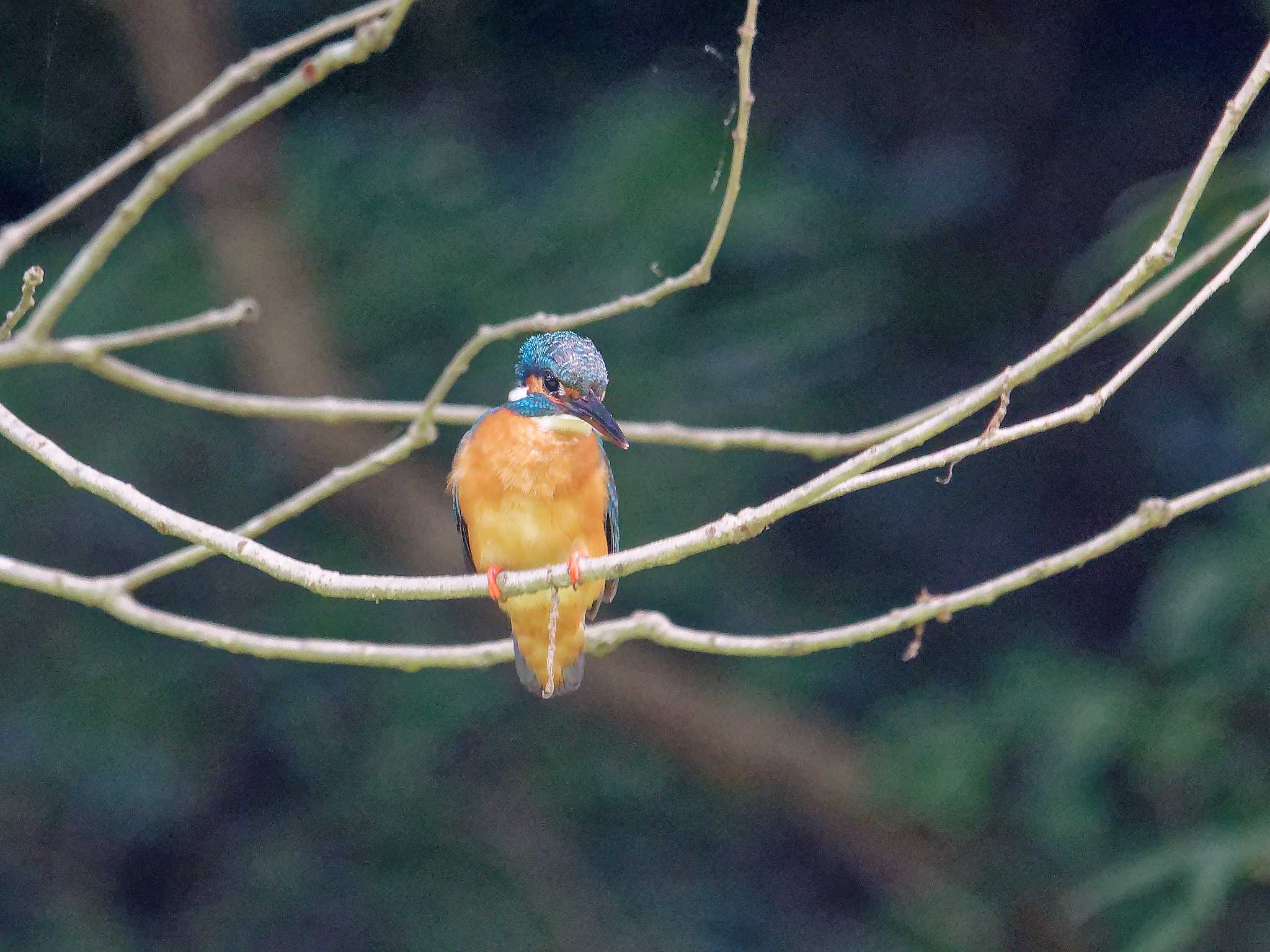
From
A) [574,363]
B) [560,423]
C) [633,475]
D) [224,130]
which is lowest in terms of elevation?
[224,130]

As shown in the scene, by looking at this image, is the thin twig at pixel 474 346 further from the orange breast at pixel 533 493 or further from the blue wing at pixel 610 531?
the blue wing at pixel 610 531

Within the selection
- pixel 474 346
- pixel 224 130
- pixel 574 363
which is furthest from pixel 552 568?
pixel 224 130

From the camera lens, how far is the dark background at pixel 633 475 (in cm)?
370

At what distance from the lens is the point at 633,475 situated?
12.6 feet

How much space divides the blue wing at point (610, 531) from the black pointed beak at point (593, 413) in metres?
0.42

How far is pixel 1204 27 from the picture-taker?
151 inches

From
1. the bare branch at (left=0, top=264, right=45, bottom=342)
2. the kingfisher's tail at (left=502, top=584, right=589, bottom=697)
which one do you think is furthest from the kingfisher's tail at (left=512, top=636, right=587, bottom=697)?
the bare branch at (left=0, top=264, right=45, bottom=342)

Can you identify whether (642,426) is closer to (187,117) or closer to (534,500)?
(534,500)

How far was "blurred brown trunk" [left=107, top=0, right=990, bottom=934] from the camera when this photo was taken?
3.86 metres

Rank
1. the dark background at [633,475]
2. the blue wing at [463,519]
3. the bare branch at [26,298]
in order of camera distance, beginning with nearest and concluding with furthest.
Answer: the bare branch at [26,298]
the blue wing at [463,519]
the dark background at [633,475]

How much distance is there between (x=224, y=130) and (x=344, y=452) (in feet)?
8.43

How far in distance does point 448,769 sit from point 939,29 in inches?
100

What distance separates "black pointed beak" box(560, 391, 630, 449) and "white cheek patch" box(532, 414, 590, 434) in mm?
262

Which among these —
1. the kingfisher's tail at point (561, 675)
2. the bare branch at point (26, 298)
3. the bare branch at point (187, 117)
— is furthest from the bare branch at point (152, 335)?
the kingfisher's tail at point (561, 675)
